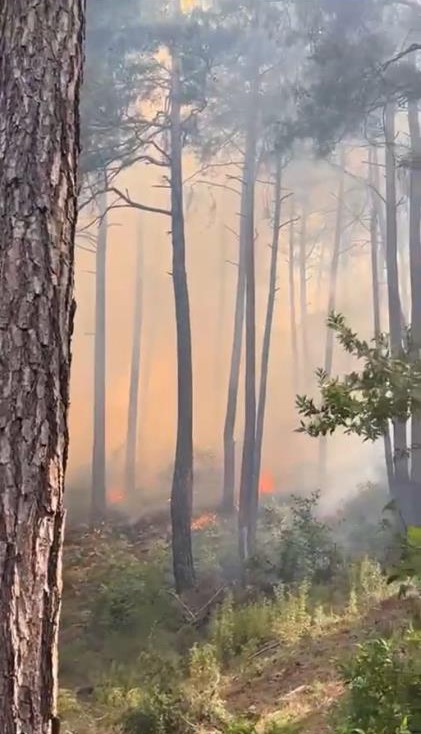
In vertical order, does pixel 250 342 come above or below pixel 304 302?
below

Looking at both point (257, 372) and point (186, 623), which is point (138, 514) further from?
point (257, 372)

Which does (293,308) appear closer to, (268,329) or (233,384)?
(268,329)

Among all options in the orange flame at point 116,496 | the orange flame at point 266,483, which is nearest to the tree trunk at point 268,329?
the orange flame at point 266,483

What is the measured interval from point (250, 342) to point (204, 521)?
1.65 m

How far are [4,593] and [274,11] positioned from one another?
652cm

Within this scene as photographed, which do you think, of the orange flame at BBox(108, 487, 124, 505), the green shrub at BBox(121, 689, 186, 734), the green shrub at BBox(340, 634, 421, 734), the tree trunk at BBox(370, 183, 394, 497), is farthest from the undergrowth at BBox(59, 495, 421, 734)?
the green shrub at BBox(340, 634, 421, 734)

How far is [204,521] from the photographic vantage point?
255 inches

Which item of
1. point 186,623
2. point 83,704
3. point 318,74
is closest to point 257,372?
point 186,623

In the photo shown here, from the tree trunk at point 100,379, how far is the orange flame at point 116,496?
9 centimetres

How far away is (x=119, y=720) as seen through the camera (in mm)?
4289

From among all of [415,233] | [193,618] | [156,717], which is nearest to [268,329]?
[415,233]

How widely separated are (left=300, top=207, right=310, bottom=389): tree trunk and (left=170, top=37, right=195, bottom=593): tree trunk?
1.02 metres

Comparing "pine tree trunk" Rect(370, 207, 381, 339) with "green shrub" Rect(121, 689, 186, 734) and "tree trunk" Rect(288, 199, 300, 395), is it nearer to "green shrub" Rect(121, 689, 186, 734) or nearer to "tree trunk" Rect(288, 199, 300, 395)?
"tree trunk" Rect(288, 199, 300, 395)

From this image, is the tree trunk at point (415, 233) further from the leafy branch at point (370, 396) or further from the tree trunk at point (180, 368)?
the leafy branch at point (370, 396)
